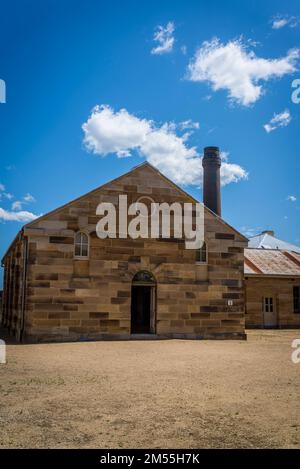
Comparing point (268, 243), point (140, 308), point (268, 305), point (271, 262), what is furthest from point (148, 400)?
point (268, 243)

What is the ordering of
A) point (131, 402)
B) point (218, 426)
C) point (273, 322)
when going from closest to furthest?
point (218, 426)
point (131, 402)
point (273, 322)

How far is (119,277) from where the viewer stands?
18.2 meters

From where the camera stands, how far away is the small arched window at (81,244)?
17969 millimetres

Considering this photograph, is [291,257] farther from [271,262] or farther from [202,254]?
[202,254]

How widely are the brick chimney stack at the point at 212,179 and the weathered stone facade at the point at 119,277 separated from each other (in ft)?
29.8

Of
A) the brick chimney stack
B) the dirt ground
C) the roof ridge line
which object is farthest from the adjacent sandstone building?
the dirt ground

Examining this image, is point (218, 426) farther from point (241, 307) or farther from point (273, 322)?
point (273, 322)

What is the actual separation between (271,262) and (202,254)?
1110cm

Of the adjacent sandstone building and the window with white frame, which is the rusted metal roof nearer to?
the adjacent sandstone building

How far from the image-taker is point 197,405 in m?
7.60

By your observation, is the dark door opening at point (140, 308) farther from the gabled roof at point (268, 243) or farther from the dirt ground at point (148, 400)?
the gabled roof at point (268, 243)
